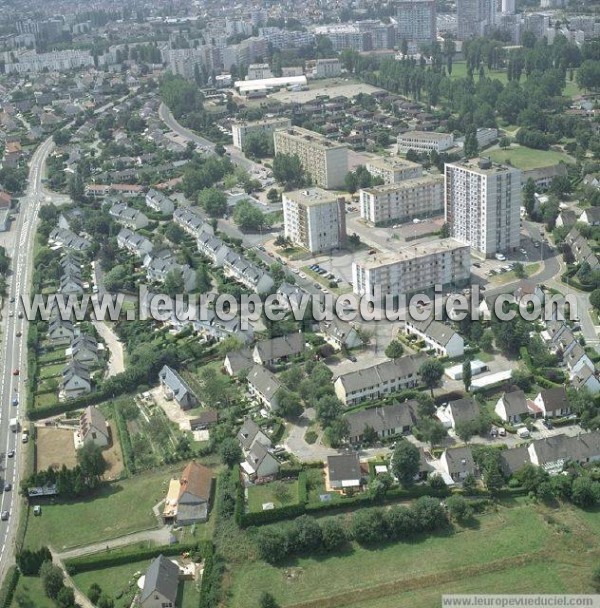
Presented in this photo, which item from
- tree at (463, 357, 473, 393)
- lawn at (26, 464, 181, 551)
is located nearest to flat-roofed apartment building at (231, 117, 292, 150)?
tree at (463, 357, 473, 393)

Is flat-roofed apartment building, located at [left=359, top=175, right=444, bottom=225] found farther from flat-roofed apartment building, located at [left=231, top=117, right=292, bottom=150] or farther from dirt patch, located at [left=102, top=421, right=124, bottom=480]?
dirt patch, located at [left=102, top=421, right=124, bottom=480]

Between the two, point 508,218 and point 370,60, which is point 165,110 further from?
point 508,218

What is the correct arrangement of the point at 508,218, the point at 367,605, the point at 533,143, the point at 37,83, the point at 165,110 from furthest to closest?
the point at 37,83
the point at 165,110
the point at 533,143
the point at 508,218
the point at 367,605

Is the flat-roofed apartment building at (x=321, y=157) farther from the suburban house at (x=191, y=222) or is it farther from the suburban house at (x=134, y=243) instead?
the suburban house at (x=134, y=243)

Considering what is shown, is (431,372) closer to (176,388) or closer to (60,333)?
(176,388)

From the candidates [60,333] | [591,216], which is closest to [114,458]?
[60,333]

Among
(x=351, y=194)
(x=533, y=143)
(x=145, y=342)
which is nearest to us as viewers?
(x=145, y=342)

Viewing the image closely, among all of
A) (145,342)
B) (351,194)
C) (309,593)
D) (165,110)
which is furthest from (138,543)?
(165,110)

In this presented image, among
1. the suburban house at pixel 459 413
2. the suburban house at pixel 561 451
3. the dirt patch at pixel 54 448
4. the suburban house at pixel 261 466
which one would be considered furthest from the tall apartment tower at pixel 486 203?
the dirt patch at pixel 54 448
